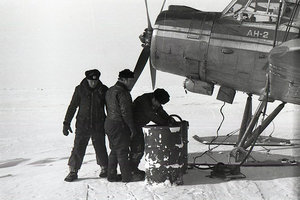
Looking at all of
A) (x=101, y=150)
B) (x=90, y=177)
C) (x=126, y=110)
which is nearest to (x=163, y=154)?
(x=126, y=110)

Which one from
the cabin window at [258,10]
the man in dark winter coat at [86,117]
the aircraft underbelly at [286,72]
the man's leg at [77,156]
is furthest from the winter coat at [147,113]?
the cabin window at [258,10]

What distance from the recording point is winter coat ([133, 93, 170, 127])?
701 cm

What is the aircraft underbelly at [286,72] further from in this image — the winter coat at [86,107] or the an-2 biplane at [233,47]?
the winter coat at [86,107]

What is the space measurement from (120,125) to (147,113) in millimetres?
460

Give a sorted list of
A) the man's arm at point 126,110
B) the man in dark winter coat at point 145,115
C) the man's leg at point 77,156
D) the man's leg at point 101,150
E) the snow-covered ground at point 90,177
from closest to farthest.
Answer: the snow-covered ground at point 90,177, the man's arm at point 126,110, the man in dark winter coat at point 145,115, the man's leg at point 77,156, the man's leg at point 101,150

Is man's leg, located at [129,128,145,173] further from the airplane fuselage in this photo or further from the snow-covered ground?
the airplane fuselage

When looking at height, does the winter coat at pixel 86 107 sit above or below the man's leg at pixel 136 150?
above

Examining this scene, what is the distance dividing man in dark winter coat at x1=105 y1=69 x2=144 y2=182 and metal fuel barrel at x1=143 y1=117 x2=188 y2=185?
1.09 feet

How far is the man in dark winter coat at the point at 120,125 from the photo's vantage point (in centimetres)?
691

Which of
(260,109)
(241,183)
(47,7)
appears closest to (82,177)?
(241,183)

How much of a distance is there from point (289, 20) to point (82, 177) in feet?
13.7

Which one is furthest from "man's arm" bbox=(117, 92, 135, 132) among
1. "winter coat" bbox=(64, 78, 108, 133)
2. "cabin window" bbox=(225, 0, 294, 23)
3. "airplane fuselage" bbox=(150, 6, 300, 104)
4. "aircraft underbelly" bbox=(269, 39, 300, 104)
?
"cabin window" bbox=(225, 0, 294, 23)

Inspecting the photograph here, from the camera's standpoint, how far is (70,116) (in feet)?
24.0

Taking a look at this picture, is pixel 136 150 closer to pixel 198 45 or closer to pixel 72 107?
pixel 72 107
